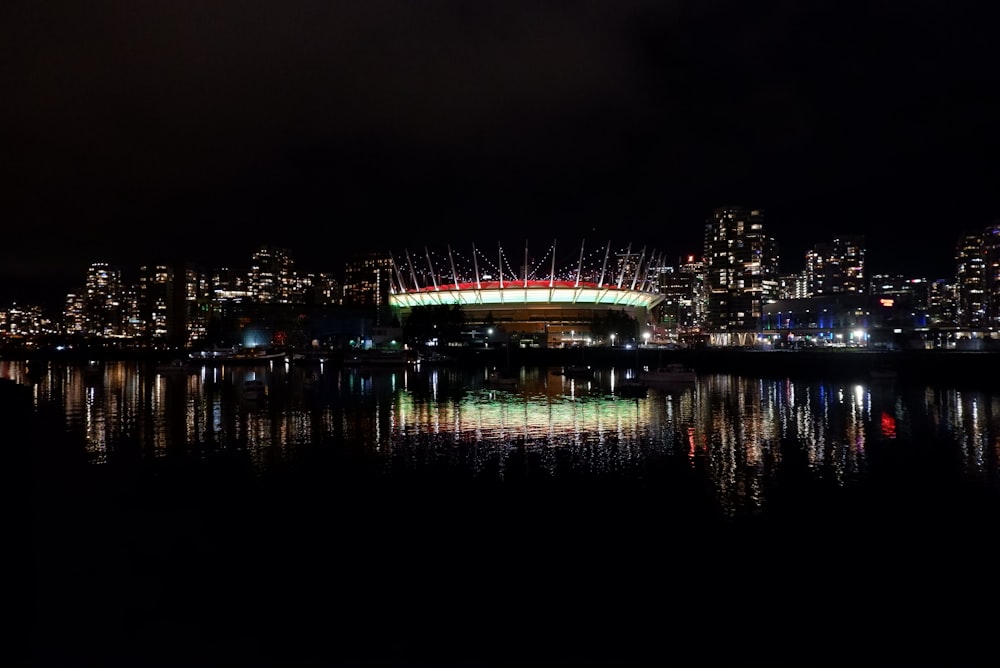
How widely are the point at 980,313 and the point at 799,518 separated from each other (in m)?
188

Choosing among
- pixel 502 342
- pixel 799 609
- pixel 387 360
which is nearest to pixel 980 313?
pixel 502 342

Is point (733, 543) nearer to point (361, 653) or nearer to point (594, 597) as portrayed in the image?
point (594, 597)

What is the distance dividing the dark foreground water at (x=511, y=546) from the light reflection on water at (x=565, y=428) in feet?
0.78

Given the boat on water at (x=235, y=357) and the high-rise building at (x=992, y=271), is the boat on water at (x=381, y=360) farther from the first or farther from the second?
the high-rise building at (x=992, y=271)

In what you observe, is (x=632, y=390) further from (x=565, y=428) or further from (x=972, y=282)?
(x=972, y=282)

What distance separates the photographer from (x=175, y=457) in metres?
23.0

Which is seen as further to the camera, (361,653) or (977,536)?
(977,536)

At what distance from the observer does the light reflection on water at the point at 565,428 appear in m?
21.1

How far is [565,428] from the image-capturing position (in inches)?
1156

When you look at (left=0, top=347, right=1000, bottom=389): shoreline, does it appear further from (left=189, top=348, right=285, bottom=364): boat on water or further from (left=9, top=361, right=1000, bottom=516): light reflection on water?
(left=9, top=361, right=1000, bottom=516): light reflection on water

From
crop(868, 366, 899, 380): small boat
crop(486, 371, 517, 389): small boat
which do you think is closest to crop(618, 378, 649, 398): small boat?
crop(486, 371, 517, 389): small boat

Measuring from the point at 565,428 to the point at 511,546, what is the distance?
52.7 ft

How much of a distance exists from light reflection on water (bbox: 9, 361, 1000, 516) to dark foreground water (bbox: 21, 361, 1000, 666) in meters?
0.24

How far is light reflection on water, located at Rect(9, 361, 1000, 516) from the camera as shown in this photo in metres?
21.1
